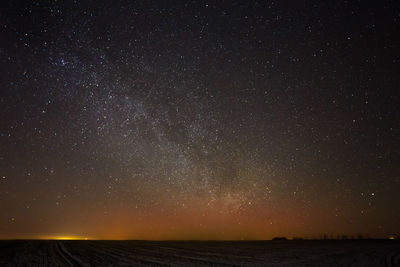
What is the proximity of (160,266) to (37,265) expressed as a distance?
22.8 ft

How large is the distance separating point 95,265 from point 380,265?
54.3 ft

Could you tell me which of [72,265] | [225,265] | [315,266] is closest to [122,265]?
[72,265]

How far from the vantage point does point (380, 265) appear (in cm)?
1806

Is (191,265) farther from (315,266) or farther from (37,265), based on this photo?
(37,265)

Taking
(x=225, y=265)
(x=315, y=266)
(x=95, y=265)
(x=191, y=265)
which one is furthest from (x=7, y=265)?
(x=315, y=266)

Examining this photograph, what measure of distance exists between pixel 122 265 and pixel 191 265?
4013 millimetres

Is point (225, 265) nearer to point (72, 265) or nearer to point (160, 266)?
point (160, 266)

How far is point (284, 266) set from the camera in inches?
704

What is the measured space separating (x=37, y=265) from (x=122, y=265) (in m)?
4.72

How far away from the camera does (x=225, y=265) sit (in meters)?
18.2

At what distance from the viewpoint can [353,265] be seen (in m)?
18.2

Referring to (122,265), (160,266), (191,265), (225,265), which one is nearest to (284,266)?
(225,265)

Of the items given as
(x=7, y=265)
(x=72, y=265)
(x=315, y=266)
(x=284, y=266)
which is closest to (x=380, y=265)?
(x=315, y=266)

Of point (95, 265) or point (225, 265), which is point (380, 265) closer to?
point (225, 265)
